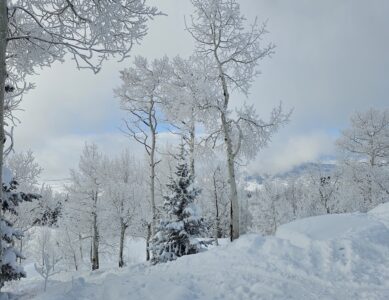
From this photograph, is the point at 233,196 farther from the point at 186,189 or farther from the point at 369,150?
the point at 369,150

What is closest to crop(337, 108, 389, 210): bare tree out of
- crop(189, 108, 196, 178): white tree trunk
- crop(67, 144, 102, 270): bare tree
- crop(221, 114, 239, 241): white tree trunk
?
crop(189, 108, 196, 178): white tree trunk

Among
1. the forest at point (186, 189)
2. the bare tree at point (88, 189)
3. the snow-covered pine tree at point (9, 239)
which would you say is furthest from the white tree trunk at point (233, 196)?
the bare tree at point (88, 189)

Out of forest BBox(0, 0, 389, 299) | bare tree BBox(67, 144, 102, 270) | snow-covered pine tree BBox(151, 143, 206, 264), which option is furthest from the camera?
bare tree BBox(67, 144, 102, 270)

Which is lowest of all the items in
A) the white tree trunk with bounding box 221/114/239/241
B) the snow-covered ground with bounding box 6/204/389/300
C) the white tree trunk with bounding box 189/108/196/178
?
the snow-covered ground with bounding box 6/204/389/300

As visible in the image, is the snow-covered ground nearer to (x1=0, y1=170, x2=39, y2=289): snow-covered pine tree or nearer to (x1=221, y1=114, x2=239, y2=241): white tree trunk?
(x1=0, y1=170, x2=39, y2=289): snow-covered pine tree

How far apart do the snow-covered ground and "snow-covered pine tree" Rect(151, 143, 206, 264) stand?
5.16 meters

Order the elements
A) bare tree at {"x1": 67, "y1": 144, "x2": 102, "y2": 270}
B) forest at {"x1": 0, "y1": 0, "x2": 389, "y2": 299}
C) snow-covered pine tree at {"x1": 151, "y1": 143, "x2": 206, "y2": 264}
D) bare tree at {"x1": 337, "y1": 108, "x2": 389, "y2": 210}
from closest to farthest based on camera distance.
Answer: forest at {"x1": 0, "y1": 0, "x2": 389, "y2": 299} → snow-covered pine tree at {"x1": 151, "y1": 143, "x2": 206, "y2": 264} → bare tree at {"x1": 337, "y1": 108, "x2": 389, "y2": 210} → bare tree at {"x1": 67, "y1": 144, "x2": 102, "y2": 270}

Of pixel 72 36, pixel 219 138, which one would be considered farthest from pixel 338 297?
pixel 219 138

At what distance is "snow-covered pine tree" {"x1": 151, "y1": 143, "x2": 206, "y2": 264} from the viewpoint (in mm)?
14336

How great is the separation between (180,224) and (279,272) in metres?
7.56

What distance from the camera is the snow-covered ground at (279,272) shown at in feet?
20.2

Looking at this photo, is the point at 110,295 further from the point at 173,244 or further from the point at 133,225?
the point at 133,225

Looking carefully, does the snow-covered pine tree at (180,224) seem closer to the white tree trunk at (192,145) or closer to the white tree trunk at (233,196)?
the white tree trunk at (192,145)

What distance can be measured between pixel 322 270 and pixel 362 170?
19.8 meters
